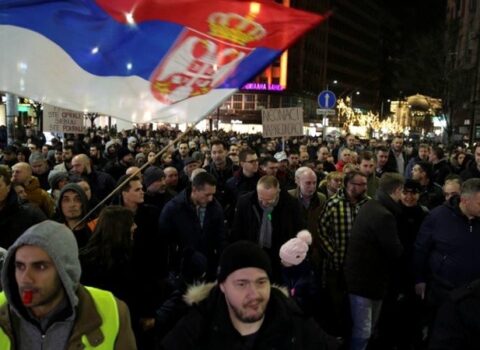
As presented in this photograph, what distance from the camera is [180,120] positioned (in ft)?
12.8

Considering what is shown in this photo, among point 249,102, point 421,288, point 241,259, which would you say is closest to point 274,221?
point 421,288

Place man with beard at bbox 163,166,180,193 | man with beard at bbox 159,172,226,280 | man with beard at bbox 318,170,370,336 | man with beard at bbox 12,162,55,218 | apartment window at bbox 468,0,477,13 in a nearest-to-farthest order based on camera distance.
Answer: man with beard at bbox 159,172,226,280 → man with beard at bbox 318,170,370,336 → man with beard at bbox 12,162,55,218 → man with beard at bbox 163,166,180,193 → apartment window at bbox 468,0,477,13

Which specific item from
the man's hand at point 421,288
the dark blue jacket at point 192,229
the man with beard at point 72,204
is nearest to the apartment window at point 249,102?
the dark blue jacket at point 192,229

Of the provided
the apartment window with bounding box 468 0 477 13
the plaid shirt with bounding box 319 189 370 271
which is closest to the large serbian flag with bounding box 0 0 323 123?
the plaid shirt with bounding box 319 189 370 271

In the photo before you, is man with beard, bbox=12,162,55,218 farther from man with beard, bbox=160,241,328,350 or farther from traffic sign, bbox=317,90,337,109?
traffic sign, bbox=317,90,337,109

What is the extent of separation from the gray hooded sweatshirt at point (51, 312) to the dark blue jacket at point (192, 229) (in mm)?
2662

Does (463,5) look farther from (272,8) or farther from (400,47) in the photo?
(400,47)

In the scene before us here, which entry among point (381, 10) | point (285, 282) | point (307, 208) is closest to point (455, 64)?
point (307, 208)

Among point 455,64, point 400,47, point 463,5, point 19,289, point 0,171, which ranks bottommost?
point 19,289

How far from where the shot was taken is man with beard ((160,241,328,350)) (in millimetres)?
2516

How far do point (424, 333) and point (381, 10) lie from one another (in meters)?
140

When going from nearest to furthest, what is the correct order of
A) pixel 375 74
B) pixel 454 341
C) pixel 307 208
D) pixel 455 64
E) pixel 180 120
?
pixel 454 341, pixel 180 120, pixel 307 208, pixel 455 64, pixel 375 74

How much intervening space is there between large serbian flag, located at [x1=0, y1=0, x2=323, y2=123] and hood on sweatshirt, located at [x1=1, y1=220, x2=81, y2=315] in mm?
1534

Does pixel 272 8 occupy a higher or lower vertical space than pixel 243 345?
Result: higher
